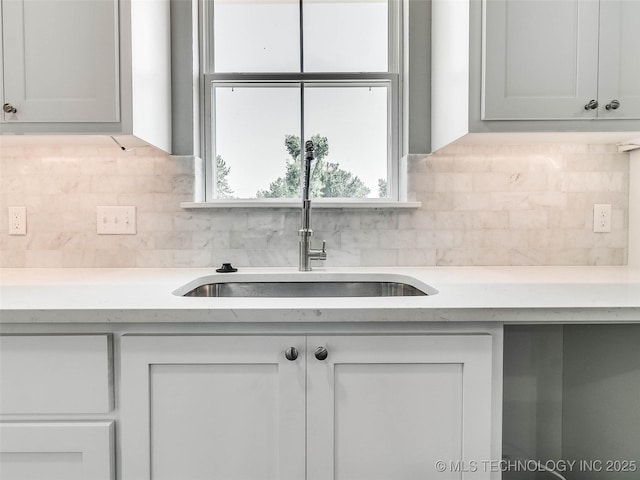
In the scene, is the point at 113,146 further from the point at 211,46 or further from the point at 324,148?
the point at 324,148

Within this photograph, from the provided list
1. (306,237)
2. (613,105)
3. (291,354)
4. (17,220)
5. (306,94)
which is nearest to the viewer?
(291,354)

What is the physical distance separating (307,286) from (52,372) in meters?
0.88

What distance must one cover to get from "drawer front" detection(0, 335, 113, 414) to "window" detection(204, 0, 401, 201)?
960 millimetres

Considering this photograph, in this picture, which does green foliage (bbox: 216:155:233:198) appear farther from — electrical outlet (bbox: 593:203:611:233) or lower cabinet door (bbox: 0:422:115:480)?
electrical outlet (bbox: 593:203:611:233)

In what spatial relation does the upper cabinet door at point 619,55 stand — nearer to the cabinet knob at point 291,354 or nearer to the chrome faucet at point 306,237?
the chrome faucet at point 306,237

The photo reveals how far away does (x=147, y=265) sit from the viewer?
1.76 meters

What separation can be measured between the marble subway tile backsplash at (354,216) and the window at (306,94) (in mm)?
182

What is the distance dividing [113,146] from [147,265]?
0.50 meters

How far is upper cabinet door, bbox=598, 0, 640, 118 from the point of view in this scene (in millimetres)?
1354

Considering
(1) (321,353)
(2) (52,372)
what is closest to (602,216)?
(1) (321,353)

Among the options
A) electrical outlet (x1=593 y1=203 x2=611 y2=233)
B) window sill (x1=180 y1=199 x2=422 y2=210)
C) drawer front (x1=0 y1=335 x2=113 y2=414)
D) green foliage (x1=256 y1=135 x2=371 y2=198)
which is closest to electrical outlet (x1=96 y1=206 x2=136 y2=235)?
window sill (x1=180 y1=199 x2=422 y2=210)

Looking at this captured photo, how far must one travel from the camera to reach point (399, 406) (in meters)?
1.03

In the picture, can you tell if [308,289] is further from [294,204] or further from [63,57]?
[63,57]

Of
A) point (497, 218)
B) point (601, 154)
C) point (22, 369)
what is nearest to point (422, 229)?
point (497, 218)
